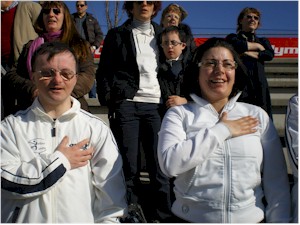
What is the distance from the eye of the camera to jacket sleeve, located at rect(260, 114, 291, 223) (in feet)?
6.66

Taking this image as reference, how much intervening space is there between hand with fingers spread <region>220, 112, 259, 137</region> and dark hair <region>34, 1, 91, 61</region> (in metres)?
1.32

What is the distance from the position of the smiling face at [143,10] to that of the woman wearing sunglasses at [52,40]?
561mm

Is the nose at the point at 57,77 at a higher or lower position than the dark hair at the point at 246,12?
lower

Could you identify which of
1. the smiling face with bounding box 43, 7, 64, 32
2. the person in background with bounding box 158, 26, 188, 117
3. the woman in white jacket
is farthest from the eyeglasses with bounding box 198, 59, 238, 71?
the smiling face with bounding box 43, 7, 64, 32

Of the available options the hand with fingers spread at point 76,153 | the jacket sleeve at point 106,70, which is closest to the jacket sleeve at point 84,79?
the jacket sleeve at point 106,70

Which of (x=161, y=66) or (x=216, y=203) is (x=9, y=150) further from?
(x=161, y=66)

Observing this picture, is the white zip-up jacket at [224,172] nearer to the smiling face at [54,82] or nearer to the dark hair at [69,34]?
the smiling face at [54,82]

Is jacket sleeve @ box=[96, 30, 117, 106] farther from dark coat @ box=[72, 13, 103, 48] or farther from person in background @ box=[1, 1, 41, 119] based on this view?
dark coat @ box=[72, 13, 103, 48]

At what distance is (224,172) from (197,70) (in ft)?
1.93

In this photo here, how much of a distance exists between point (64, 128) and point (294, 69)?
5.57 m

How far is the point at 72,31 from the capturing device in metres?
3.11

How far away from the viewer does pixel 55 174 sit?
196cm

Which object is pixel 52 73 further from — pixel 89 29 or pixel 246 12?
pixel 89 29

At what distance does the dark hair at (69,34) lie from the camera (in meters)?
3.01
